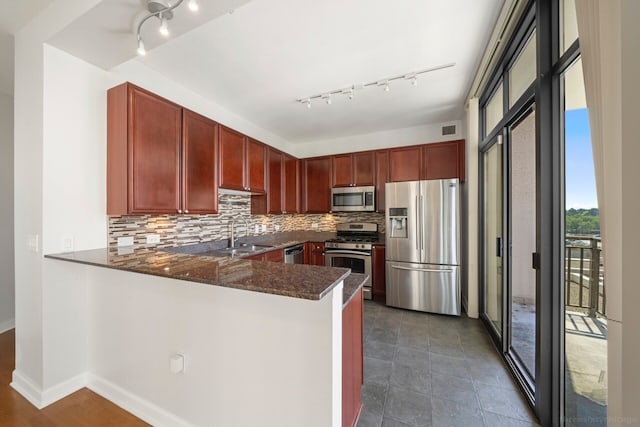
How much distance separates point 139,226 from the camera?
2.23m

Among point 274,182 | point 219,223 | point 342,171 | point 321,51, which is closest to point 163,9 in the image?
point 321,51

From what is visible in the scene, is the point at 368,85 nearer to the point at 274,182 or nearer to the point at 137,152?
the point at 274,182

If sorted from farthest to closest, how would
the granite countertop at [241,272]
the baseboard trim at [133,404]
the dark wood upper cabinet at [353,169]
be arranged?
the dark wood upper cabinet at [353,169] → the baseboard trim at [133,404] → the granite countertop at [241,272]

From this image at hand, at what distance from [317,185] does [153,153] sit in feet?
8.85

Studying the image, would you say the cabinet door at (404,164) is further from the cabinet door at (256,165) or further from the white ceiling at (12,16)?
the white ceiling at (12,16)

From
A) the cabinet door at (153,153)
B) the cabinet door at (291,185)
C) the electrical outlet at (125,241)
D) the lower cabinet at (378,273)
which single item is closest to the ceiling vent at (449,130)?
the lower cabinet at (378,273)

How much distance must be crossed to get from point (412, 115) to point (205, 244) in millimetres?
3378

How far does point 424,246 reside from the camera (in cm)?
322

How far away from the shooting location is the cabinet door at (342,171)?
4141mm

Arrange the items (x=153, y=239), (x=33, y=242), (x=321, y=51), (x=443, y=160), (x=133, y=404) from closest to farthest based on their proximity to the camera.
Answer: (x=133, y=404), (x=33, y=242), (x=321, y=51), (x=153, y=239), (x=443, y=160)

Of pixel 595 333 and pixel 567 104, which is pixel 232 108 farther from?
pixel 595 333

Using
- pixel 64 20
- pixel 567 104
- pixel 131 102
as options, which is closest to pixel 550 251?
pixel 567 104

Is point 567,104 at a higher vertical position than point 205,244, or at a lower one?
higher

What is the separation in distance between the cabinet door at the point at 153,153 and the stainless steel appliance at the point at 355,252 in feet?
7.64
